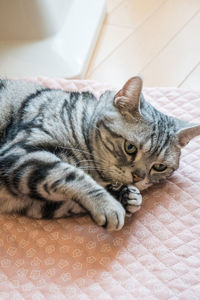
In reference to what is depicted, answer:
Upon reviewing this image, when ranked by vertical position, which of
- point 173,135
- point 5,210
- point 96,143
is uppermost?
point 173,135

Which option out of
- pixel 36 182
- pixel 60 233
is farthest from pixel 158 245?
pixel 36 182

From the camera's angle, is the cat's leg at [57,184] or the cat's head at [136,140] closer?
the cat's leg at [57,184]

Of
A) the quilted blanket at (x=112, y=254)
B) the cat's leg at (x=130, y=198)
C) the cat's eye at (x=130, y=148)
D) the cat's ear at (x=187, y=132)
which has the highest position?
the cat's ear at (x=187, y=132)

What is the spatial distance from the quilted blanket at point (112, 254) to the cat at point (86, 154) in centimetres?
7

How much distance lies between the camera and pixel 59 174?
1.13m

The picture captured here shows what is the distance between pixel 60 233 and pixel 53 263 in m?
0.11

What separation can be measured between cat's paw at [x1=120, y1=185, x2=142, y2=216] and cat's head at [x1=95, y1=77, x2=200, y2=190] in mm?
30

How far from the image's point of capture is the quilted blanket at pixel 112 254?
3.47 feet

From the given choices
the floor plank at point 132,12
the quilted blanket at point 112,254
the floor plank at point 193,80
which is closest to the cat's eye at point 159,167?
the quilted blanket at point 112,254

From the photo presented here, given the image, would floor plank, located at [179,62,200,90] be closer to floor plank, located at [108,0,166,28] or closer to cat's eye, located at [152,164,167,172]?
floor plank, located at [108,0,166,28]

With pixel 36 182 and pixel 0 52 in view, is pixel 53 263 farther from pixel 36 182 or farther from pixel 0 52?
pixel 0 52

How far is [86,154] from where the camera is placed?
4.31ft

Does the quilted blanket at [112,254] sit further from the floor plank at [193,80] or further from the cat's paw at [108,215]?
the floor plank at [193,80]

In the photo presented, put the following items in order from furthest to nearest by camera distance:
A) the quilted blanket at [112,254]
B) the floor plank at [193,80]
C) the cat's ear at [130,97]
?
1. the floor plank at [193,80]
2. the cat's ear at [130,97]
3. the quilted blanket at [112,254]
